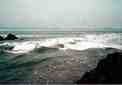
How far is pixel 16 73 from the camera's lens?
8.34 metres

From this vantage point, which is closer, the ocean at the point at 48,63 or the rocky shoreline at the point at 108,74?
the rocky shoreline at the point at 108,74

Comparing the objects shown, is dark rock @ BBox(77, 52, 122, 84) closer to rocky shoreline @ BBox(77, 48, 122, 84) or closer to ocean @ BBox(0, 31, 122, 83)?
rocky shoreline @ BBox(77, 48, 122, 84)

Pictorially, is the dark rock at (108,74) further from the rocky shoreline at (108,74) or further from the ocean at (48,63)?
the ocean at (48,63)

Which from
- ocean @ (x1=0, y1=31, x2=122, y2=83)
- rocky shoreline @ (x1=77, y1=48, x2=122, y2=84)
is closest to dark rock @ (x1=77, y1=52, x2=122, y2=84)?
rocky shoreline @ (x1=77, y1=48, x2=122, y2=84)

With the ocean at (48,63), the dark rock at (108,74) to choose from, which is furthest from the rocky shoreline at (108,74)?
the ocean at (48,63)

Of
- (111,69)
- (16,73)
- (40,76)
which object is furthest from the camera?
(16,73)

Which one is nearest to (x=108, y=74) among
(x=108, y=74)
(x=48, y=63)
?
(x=108, y=74)

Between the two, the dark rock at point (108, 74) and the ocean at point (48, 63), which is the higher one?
the dark rock at point (108, 74)

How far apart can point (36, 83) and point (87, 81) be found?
1.43 metres

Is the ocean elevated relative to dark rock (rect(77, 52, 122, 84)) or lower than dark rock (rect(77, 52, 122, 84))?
Answer: lower

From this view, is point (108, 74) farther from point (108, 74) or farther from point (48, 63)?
point (48, 63)

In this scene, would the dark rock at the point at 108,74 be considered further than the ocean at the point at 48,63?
No

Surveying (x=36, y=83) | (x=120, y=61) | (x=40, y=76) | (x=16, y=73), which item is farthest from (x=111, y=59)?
(x=16, y=73)

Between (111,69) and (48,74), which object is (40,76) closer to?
(48,74)
